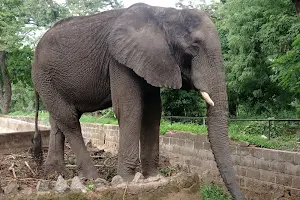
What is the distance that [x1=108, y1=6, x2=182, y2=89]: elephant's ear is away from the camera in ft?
19.4

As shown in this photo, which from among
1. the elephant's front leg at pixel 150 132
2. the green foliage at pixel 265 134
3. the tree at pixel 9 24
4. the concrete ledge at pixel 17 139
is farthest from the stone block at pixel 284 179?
A: the tree at pixel 9 24

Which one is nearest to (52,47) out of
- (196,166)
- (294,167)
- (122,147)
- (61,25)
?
(61,25)

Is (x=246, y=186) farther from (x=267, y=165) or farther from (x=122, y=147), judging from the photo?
(x=122, y=147)

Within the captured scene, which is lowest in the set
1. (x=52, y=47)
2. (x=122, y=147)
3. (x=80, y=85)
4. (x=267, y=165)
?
(x=267, y=165)

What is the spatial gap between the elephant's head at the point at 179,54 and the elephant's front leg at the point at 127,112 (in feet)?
0.68

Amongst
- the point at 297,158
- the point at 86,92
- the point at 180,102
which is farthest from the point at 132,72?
the point at 180,102

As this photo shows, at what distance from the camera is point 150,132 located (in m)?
6.83

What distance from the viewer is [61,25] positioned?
7.11 metres

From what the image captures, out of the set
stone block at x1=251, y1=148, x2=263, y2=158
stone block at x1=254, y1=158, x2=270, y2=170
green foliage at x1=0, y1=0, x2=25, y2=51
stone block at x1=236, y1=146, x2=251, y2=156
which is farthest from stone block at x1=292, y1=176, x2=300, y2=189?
green foliage at x1=0, y1=0, x2=25, y2=51

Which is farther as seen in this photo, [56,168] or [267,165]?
[267,165]

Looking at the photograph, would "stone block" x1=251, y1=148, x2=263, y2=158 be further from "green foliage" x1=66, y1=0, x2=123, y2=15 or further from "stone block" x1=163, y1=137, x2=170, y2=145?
"green foliage" x1=66, y1=0, x2=123, y2=15

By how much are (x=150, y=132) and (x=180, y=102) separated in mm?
11787

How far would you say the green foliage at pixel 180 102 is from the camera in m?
18.6

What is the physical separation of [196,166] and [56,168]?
5.09 meters
